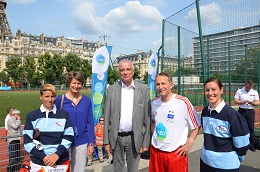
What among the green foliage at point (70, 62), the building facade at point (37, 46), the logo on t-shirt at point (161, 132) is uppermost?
the building facade at point (37, 46)

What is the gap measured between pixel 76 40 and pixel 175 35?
118 meters

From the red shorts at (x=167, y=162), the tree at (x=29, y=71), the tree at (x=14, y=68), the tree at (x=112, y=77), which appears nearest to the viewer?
the red shorts at (x=167, y=162)

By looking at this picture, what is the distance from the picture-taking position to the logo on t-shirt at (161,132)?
2.74m

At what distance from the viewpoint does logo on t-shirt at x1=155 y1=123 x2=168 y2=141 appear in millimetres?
2736

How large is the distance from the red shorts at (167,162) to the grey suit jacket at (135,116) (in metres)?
0.23

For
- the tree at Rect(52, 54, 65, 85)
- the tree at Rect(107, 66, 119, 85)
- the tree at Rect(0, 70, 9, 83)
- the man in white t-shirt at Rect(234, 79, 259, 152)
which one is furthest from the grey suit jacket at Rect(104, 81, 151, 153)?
the tree at Rect(0, 70, 9, 83)

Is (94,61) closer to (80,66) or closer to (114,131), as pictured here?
(114,131)

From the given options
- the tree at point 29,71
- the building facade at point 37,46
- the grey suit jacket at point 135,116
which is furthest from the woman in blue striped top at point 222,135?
the building facade at point 37,46

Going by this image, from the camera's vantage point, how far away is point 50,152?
266cm

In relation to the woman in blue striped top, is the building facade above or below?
above

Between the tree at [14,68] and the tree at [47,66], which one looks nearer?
the tree at [47,66]

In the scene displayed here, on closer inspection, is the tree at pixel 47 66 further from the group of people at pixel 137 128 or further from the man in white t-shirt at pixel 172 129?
the man in white t-shirt at pixel 172 129

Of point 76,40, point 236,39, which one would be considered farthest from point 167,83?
point 76,40

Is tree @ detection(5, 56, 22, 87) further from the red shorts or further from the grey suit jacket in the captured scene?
the red shorts
